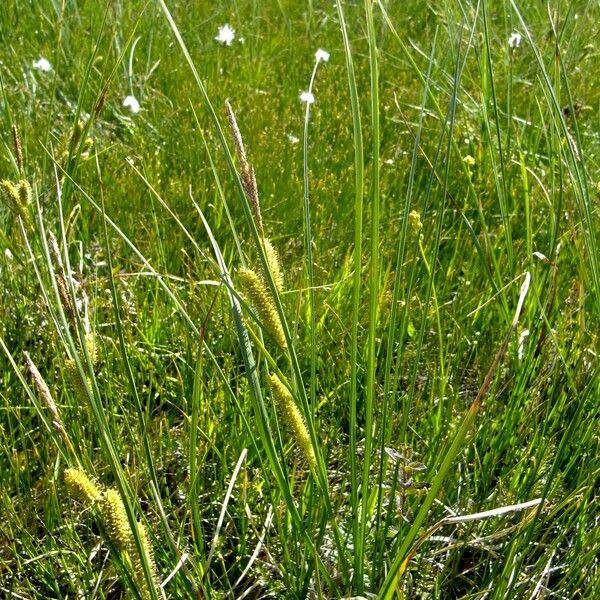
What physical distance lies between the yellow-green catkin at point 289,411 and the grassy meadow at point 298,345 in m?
0.01

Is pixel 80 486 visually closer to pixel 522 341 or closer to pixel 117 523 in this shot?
pixel 117 523

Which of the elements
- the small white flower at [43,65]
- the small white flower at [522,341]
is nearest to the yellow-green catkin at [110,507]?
the small white flower at [522,341]

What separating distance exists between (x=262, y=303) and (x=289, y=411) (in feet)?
0.44

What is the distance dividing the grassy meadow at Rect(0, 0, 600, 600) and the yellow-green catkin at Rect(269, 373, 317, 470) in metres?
0.01

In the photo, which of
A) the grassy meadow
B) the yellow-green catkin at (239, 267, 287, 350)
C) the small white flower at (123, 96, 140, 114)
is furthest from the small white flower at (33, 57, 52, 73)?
the yellow-green catkin at (239, 267, 287, 350)

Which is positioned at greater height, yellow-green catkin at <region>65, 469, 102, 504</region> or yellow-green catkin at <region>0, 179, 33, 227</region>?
yellow-green catkin at <region>0, 179, 33, 227</region>

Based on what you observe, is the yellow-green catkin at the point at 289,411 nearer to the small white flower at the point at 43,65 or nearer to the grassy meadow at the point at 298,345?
the grassy meadow at the point at 298,345

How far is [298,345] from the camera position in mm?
1987

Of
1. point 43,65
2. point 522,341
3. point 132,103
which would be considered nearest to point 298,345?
point 522,341

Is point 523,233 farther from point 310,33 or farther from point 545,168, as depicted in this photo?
point 310,33

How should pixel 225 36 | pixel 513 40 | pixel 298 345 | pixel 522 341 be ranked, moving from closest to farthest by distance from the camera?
1. pixel 522 341
2. pixel 298 345
3. pixel 513 40
4. pixel 225 36

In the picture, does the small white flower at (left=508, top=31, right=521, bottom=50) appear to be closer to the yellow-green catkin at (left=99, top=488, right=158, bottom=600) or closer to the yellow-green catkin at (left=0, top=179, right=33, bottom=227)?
the yellow-green catkin at (left=0, top=179, right=33, bottom=227)

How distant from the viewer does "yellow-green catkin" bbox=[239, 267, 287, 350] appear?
94 cm

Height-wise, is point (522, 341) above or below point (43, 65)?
below
